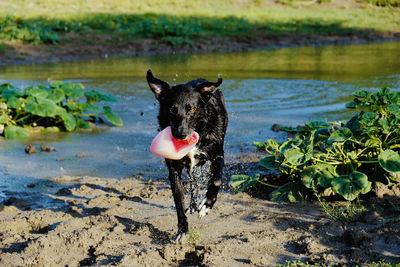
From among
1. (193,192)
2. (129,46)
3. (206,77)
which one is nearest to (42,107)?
(193,192)

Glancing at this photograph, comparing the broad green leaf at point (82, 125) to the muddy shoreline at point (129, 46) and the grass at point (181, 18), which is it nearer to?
the muddy shoreline at point (129, 46)

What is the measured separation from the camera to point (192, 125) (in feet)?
14.5

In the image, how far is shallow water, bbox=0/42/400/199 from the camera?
685 cm

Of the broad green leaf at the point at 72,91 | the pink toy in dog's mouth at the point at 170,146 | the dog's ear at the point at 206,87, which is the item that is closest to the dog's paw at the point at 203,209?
the pink toy in dog's mouth at the point at 170,146

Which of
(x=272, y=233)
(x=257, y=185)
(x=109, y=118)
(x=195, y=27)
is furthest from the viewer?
(x=195, y=27)

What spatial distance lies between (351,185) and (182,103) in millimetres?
1589

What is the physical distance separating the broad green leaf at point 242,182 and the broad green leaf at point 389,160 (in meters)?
1.21

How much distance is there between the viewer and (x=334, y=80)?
41.9 feet

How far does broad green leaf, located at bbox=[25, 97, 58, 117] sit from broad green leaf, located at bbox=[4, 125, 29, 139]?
0.33 meters

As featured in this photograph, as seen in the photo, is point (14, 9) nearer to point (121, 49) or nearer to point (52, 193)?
point (121, 49)

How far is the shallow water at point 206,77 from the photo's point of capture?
22.5ft

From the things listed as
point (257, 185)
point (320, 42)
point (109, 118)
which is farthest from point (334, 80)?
point (320, 42)

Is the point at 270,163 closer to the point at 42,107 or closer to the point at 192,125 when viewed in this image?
the point at 192,125

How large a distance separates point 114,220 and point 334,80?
9.35m
